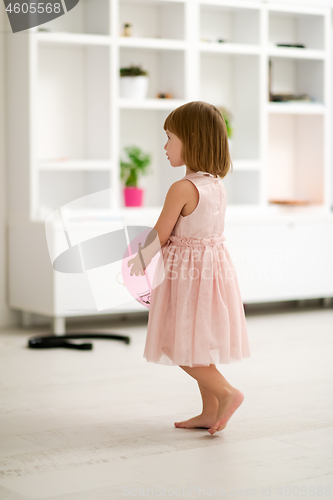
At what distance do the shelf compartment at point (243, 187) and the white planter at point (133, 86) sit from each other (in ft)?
2.80

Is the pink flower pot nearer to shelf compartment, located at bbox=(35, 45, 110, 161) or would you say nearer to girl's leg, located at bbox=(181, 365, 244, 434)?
shelf compartment, located at bbox=(35, 45, 110, 161)

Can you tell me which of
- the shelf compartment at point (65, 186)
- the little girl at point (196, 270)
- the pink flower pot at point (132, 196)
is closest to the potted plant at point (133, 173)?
the pink flower pot at point (132, 196)

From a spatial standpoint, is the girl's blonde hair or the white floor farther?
the girl's blonde hair

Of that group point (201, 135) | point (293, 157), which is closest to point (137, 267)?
point (201, 135)

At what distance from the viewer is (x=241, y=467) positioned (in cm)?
195

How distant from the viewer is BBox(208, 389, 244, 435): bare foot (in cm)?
223

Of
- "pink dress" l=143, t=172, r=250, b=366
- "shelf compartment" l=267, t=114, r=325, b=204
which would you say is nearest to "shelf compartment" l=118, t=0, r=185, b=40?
"shelf compartment" l=267, t=114, r=325, b=204

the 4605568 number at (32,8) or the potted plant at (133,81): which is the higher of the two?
the 4605568 number at (32,8)

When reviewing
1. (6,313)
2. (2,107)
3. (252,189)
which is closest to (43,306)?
(6,313)

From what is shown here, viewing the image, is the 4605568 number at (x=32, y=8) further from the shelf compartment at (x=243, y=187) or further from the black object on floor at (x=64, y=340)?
the black object on floor at (x=64, y=340)

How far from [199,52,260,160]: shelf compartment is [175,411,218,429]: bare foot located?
276 centimetres

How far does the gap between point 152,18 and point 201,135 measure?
2715mm

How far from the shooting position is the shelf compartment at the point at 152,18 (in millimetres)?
4559

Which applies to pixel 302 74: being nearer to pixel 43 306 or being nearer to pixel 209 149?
pixel 43 306
